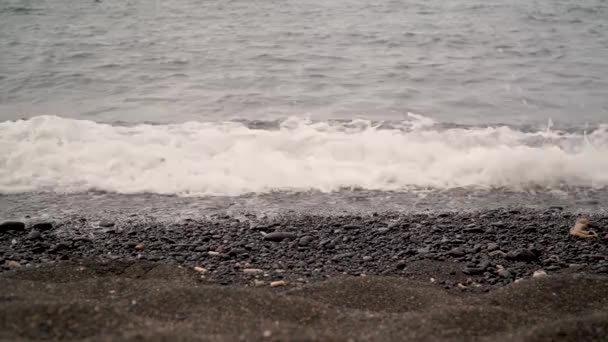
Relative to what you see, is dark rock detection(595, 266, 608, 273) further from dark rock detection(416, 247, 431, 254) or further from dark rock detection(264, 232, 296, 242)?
dark rock detection(264, 232, 296, 242)

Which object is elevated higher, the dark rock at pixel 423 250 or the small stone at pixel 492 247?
the dark rock at pixel 423 250

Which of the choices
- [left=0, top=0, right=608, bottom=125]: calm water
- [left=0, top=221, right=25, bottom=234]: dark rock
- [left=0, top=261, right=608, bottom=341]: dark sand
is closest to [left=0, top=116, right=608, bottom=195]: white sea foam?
[left=0, top=0, right=608, bottom=125]: calm water

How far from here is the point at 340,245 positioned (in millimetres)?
4918

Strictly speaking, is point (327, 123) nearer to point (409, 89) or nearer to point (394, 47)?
point (409, 89)

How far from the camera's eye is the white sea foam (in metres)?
6.59

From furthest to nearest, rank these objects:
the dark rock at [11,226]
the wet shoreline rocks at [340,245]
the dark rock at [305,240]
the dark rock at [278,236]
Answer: the dark rock at [11,226], the dark rock at [278,236], the dark rock at [305,240], the wet shoreline rocks at [340,245]

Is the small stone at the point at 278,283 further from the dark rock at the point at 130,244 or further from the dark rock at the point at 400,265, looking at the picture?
the dark rock at the point at 130,244

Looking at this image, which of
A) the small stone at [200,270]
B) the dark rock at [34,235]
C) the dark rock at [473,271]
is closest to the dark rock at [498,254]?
the dark rock at [473,271]

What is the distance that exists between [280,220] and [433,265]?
1.63 m

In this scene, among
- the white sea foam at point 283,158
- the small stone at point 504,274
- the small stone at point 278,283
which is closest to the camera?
the small stone at point 278,283

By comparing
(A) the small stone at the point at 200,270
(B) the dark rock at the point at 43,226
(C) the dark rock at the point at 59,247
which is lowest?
(B) the dark rock at the point at 43,226

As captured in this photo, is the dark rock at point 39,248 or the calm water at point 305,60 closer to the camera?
the dark rock at point 39,248

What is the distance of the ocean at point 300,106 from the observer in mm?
6426

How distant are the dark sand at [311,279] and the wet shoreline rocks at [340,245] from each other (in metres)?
0.02
